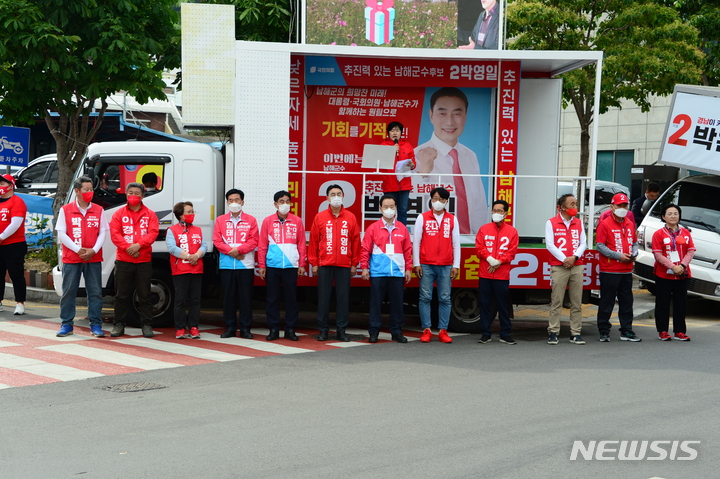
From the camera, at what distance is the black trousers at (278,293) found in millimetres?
10141

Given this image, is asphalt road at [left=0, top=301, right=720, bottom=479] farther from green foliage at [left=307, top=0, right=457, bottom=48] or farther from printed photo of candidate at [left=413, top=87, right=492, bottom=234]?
green foliage at [left=307, top=0, right=457, bottom=48]

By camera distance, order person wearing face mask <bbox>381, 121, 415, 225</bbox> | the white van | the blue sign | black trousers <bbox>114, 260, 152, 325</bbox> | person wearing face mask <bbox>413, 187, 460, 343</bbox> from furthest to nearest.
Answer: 1. the blue sign
2. the white van
3. person wearing face mask <bbox>381, 121, 415, 225</bbox>
4. person wearing face mask <bbox>413, 187, 460, 343</bbox>
5. black trousers <bbox>114, 260, 152, 325</bbox>

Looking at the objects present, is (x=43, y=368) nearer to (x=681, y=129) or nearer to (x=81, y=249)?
(x=81, y=249)

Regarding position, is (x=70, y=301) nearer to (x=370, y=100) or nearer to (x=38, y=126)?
(x=370, y=100)

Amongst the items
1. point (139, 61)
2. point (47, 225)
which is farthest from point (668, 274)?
point (47, 225)

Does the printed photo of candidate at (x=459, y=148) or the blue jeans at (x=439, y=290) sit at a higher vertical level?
the printed photo of candidate at (x=459, y=148)

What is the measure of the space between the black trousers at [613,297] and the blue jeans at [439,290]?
2001mm

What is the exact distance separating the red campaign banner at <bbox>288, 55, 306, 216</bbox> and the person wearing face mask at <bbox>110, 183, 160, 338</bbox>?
2238 mm

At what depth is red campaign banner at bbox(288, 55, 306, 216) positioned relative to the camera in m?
11.6

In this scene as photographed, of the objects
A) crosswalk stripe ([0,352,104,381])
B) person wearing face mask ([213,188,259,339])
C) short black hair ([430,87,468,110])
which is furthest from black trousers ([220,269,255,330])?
short black hair ([430,87,468,110])

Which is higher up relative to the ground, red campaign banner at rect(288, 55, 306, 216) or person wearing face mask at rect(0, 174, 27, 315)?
red campaign banner at rect(288, 55, 306, 216)

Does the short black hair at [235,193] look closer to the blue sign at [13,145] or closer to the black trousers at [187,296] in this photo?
the black trousers at [187,296]

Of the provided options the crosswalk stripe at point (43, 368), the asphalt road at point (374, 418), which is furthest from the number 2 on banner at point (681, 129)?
the crosswalk stripe at point (43, 368)

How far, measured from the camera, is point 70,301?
10125 mm
